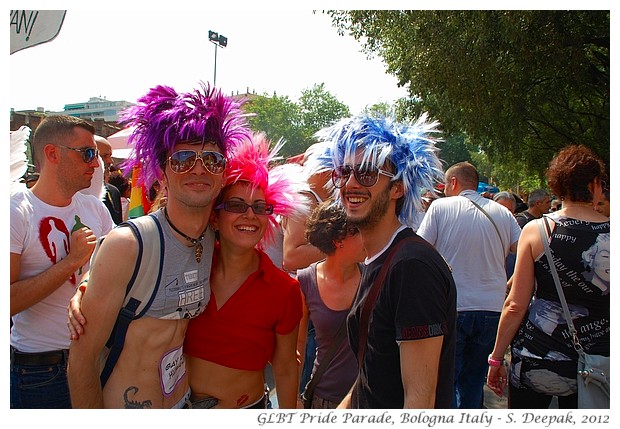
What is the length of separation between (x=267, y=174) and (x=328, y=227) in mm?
545

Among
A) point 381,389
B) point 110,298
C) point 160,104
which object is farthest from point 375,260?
point 160,104

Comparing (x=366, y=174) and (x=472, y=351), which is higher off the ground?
(x=366, y=174)

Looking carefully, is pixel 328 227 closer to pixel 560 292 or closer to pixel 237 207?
pixel 237 207

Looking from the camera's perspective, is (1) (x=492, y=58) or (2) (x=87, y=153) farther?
(1) (x=492, y=58)

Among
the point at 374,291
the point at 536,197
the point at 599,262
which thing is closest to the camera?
the point at 374,291

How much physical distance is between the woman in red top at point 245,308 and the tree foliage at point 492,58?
27.9 ft

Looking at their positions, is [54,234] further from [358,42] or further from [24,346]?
[358,42]

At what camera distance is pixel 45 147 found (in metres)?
2.97

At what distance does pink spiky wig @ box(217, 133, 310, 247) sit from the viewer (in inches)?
102

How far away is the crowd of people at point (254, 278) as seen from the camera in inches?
79.0

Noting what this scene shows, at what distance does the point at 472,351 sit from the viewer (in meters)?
4.38

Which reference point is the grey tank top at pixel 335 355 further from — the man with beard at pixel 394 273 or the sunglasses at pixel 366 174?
the sunglasses at pixel 366 174

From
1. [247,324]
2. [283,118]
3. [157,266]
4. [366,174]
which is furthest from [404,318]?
[283,118]

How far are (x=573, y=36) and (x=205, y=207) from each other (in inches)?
440
